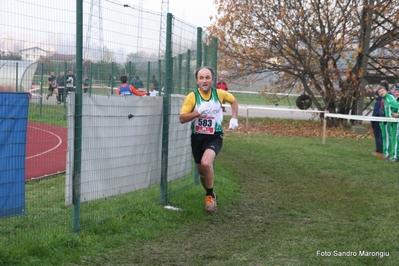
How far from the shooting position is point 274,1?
80.9ft

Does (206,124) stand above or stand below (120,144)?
above

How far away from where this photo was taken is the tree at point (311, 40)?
23.8 meters

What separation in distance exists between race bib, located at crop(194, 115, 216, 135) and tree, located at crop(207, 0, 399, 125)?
16.1m

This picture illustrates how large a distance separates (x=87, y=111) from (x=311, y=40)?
62.8ft

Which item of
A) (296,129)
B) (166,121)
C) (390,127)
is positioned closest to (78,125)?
(166,121)

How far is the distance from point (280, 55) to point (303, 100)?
3.76 metres

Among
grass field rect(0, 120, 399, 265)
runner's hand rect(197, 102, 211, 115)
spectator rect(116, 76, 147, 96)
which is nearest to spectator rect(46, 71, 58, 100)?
grass field rect(0, 120, 399, 265)

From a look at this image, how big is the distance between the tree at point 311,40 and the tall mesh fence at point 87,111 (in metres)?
15.5

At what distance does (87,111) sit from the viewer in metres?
6.65

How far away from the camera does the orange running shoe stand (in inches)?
327

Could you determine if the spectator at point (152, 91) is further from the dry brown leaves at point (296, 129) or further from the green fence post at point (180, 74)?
the dry brown leaves at point (296, 129)

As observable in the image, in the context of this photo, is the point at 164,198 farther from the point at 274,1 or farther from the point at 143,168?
the point at 274,1

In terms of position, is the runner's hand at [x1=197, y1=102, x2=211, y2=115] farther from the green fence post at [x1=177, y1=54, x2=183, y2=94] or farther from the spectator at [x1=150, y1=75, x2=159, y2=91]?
the green fence post at [x1=177, y1=54, x2=183, y2=94]

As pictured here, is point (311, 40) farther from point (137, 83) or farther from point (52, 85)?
point (52, 85)
